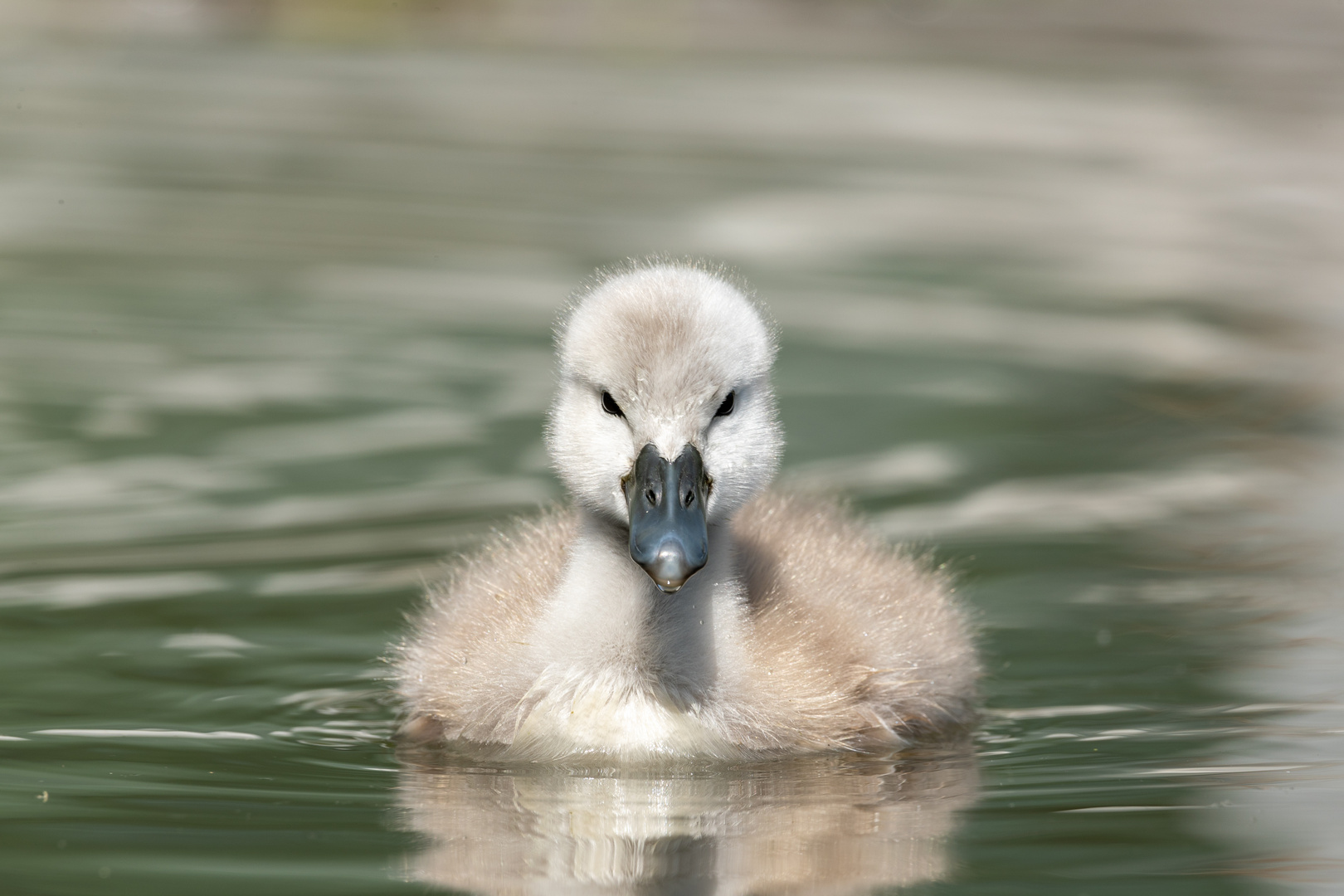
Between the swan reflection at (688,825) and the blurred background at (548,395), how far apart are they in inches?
1.4

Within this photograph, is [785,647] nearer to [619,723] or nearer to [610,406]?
[619,723]

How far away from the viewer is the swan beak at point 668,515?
4508mm

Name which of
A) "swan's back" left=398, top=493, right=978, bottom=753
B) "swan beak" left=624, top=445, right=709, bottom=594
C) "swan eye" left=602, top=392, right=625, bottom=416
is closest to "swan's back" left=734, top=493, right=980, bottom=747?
"swan's back" left=398, top=493, right=978, bottom=753

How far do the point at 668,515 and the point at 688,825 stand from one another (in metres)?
0.64

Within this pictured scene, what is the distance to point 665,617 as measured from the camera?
5000mm

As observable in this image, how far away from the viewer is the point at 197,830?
436cm

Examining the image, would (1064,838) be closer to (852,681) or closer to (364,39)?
(852,681)

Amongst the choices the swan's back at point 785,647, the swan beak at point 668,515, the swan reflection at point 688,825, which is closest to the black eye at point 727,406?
the swan beak at point 668,515

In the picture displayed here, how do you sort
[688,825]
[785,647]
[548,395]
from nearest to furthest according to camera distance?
→ [688,825] → [785,647] → [548,395]

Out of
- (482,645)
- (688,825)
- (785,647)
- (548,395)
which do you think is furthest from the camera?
(548,395)

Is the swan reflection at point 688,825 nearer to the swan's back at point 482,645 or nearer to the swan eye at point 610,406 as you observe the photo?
the swan's back at point 482,645

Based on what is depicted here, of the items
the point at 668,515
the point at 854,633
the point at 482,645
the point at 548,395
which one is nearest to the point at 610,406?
the point at 668,515

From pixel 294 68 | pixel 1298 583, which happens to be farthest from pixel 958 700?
pixel 294 68

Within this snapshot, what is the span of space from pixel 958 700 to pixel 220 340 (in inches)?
233
